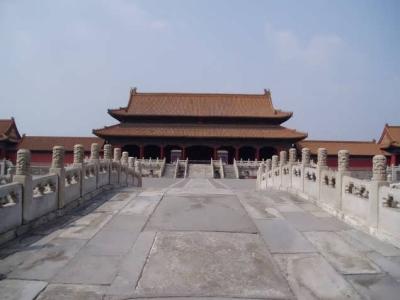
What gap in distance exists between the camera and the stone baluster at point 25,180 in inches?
244

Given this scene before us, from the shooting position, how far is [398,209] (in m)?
5.81

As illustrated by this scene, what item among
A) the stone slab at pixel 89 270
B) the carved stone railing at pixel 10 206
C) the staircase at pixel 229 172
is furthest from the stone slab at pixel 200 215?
the staircase at pixel 229 172

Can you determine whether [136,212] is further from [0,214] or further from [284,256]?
[284,256]

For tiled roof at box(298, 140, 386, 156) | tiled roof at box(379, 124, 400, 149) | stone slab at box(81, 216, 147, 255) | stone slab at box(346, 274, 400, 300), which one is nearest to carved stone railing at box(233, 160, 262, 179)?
tiled roof at box(298, 140, 386, 156)

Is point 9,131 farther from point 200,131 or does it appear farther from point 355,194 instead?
point 355,194

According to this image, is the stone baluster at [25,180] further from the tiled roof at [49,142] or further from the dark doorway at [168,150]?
the dark doorway at [168,150]

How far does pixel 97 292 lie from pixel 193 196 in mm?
6375

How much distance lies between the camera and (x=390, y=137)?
3925 cm

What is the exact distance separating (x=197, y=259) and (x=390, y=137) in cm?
3959

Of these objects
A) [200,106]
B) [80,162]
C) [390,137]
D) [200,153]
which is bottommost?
[200,153]

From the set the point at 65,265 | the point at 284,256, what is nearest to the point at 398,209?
the point at 284,256

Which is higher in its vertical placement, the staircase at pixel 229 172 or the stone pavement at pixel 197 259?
the stone pavement at pixel 197 259

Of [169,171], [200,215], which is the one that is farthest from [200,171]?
[200,215]

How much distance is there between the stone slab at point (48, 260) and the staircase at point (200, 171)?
27.2m
